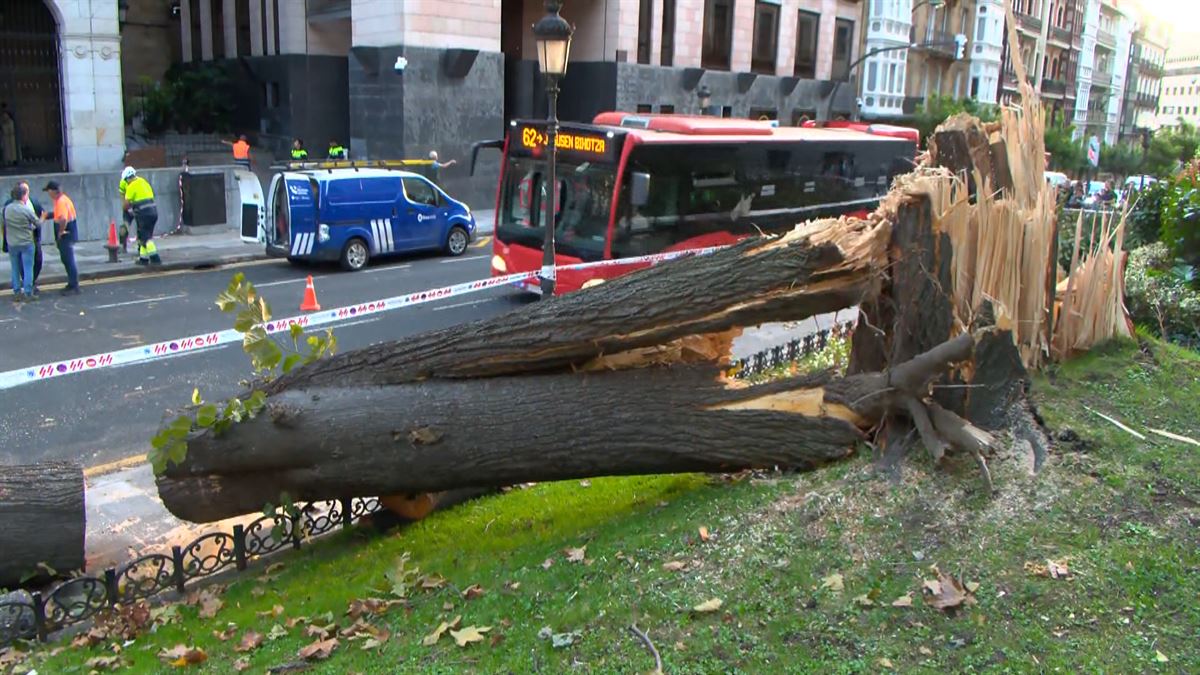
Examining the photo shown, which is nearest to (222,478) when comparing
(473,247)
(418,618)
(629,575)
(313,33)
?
(418,618)

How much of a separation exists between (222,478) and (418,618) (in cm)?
178

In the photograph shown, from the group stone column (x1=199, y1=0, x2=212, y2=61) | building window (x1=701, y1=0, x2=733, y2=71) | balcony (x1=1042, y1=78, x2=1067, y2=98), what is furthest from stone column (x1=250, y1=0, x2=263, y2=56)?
balcony (x1=1042, y1=78, x2=1067, y2=98)

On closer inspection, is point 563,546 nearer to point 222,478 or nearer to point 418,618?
point 418,618

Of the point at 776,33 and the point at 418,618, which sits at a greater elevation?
the point at 776,33

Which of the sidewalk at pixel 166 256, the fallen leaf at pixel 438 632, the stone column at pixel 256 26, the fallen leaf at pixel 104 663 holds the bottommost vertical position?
the fallen leaf at pixel 104 663

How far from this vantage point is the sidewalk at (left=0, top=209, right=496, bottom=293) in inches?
676

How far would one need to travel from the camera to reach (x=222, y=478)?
596cm

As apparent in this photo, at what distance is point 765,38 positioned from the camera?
37.1 m

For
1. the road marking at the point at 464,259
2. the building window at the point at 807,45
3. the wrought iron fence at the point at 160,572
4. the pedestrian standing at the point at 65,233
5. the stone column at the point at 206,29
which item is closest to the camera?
the wrought iron fence at the point at 160,572

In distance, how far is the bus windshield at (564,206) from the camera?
567 inches

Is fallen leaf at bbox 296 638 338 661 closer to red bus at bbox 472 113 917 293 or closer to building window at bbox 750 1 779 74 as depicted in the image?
red bus at bbox 472 113 917 293

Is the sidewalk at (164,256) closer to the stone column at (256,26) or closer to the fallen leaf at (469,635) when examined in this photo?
the stone column at (256,26)

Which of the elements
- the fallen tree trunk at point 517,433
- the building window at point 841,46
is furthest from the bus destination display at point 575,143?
the building window at point 841,46

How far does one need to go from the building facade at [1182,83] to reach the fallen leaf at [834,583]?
414 feet
